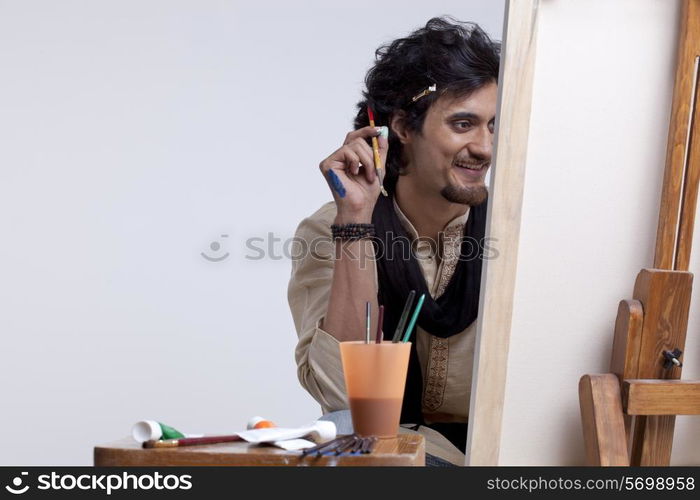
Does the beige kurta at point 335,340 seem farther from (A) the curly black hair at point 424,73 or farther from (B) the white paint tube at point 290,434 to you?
(B) the white paint tube at point 290,434

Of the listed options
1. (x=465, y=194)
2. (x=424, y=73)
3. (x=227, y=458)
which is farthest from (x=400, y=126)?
(x=227, y=458)

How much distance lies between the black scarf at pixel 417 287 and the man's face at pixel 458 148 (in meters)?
0.04

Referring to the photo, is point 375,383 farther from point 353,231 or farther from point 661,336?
point 353,231

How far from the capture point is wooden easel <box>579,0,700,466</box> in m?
0.90

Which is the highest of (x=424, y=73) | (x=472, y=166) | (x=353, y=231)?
(x=424, y=73)

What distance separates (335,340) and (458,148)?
449 mm

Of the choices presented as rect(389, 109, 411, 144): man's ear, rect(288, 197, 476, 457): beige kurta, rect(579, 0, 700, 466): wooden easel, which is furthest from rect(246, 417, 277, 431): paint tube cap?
rect(389, 109, 411, 144): man's ear

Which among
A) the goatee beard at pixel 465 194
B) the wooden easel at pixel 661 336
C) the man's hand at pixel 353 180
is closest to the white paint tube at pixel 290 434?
the wooden easel at pixel 661 336

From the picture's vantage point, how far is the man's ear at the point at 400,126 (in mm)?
1698

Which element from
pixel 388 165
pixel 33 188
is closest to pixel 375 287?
pixel 388 165

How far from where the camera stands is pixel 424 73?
167 cm

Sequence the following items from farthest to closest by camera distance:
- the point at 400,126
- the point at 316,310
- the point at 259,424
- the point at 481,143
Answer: the point at 400,126 < the point at 481,143 < the point at 316,310 < the point at 259,424

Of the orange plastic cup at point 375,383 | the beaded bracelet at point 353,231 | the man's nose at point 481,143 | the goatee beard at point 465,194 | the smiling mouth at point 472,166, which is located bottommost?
the orange plastic cup at point 375,383
